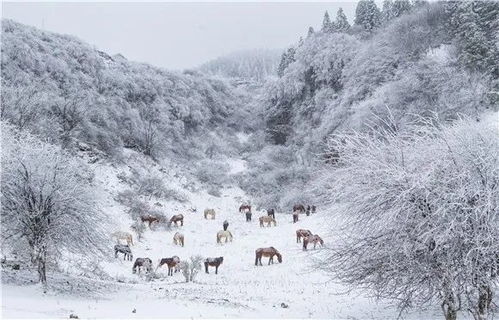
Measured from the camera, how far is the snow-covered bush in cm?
991

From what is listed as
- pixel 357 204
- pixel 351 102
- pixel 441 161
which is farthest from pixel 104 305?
pixel 351 102

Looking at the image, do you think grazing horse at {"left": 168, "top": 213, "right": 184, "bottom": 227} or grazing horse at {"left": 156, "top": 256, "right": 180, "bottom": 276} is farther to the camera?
grazing horse at {"left": 168, "top": 213, "right": 184, "bottom": 227}

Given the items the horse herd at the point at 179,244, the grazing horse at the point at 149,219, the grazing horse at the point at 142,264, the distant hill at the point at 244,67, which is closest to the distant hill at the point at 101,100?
the grazing horse at the point at 149,219

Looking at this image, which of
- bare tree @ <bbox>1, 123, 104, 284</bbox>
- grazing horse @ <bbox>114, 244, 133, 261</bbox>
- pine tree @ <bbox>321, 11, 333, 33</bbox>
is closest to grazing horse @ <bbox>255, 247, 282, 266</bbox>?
grazing horse @ <bbox>114, 244, 133, 261</bbox>

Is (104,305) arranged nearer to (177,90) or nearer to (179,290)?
(179,290)

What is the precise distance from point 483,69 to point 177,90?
39013 millimetres

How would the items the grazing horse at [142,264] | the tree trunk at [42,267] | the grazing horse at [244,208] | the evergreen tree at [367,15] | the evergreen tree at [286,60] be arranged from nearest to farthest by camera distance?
the tree trunk at [42,267], the grazing horse at [142,264], the grazing horse at [244,208], the evergreen tree at [367,15], the evergreen tree at [286,60]

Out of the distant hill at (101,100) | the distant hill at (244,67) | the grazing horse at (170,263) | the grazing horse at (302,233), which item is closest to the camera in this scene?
the grazing horse at (170,263)

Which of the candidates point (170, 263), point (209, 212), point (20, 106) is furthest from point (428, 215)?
point (20, 106)

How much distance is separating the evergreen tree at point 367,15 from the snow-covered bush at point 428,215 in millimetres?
63942

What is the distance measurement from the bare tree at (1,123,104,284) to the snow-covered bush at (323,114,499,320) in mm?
7941

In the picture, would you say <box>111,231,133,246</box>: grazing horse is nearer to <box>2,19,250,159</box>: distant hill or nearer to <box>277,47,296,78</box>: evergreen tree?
<box>2,19,250,159</box>: distant hill

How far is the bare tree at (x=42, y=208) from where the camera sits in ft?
44.5

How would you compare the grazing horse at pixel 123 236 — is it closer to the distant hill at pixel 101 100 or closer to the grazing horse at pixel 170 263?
the grazing horse at pixel 170 263
